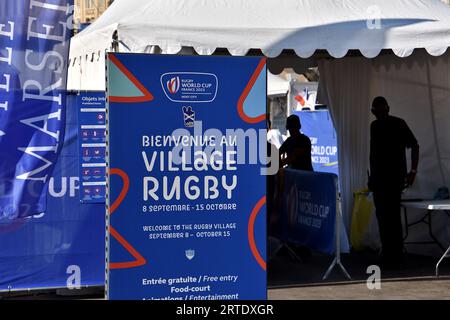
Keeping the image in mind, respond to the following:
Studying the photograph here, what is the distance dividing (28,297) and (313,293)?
2786 millimetres

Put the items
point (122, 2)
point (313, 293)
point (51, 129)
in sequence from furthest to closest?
point (122, 2) < point (313, 293) < point (51, 129)

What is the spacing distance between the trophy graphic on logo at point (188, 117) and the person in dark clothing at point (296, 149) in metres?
6.13

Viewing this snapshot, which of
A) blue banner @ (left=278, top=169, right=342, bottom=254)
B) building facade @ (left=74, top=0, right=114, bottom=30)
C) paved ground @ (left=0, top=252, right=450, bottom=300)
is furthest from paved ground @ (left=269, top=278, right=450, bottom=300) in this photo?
building facade @ (left=74, top=0, right=114, bottom=30)

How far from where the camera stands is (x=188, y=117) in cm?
504

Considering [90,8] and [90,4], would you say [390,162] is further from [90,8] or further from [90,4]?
[90,8]

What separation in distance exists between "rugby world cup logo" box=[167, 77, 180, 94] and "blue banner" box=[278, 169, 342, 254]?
4608 millimetres

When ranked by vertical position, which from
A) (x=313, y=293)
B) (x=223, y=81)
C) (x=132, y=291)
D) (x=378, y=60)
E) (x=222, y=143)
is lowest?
(x=313, y=293)

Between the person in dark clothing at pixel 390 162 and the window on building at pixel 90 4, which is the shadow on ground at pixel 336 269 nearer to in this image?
the person in dark clothing at pixel 390 162

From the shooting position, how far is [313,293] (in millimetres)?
8727

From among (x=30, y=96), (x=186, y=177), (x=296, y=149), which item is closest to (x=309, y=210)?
(x=296, y=149)

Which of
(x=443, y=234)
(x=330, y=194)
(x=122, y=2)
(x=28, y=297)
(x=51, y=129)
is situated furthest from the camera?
(x=443, y=234)

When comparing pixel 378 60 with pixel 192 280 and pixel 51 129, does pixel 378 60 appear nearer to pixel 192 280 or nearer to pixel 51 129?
pixel 51 129

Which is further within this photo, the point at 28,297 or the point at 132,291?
the point at 28,297
